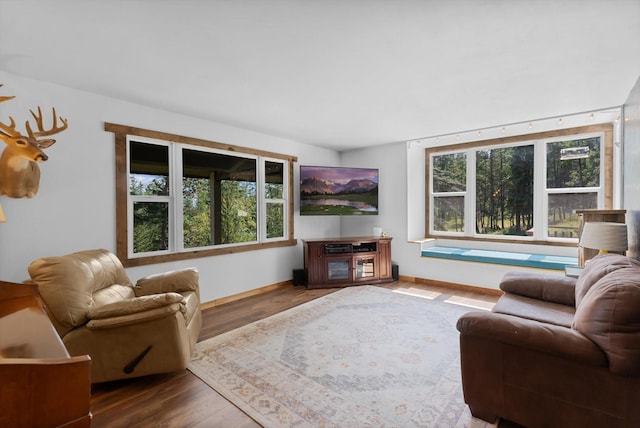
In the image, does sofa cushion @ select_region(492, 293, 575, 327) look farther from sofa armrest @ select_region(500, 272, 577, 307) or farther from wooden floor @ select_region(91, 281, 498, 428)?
wooden floor @ select_region(91, 281, 498, 428)

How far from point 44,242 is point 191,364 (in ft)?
5.72

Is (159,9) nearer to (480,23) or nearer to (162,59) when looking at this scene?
A: (162,59)

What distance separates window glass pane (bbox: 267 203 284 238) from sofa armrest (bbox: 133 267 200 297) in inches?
73.8

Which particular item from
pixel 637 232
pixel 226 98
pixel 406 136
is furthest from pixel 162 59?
pixel 637 232

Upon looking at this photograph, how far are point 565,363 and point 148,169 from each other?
394cm

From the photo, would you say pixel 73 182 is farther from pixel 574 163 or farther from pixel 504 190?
pixel 574 163

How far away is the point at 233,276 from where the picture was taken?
13.3 feet

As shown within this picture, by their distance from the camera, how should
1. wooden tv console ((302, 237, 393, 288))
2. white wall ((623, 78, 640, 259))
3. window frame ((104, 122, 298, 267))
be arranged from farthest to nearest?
1. wooden tv console ((302, 237, 393, 288))
2. window frame ((104, 122, 298, 267))
3. white wall ((623, 78, 640, 259))

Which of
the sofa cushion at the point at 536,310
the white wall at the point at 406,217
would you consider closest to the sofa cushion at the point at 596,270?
the sofa cushion at the point at 536,310

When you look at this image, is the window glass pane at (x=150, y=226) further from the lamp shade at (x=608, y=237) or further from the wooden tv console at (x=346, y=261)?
the lamp shade at (x=608, y=237)

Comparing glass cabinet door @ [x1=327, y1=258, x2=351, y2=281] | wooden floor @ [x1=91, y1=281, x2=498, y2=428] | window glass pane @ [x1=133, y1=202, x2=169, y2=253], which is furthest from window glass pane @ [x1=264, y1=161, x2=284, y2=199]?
wooden floor @ [x1=91, y1=281, x2=498, y2=428]

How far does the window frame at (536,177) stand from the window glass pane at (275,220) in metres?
2.73

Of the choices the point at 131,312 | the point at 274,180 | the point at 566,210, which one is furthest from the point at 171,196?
the point at 566,210

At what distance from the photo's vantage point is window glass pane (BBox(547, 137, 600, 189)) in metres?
4.00
